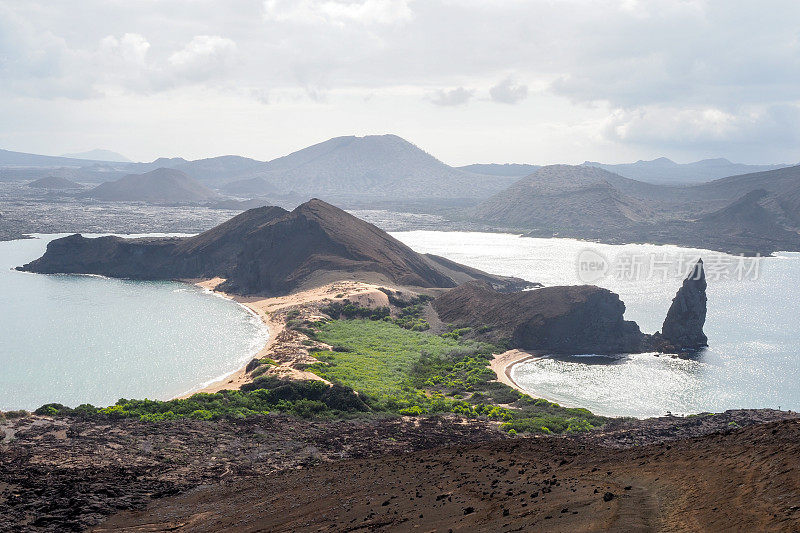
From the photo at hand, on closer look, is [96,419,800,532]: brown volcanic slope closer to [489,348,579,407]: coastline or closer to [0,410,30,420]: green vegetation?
[0,410,30,420]: green vegetation

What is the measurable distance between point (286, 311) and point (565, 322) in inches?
1558

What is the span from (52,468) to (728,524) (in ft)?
107

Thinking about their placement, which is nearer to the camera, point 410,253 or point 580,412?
point 580,412

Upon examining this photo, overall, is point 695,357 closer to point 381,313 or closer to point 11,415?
point 381,313

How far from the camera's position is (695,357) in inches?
2953

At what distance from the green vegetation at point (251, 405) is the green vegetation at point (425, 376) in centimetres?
285

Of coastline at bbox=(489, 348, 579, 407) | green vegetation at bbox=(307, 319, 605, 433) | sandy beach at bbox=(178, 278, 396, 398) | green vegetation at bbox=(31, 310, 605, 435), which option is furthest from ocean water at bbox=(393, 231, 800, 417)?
sandy beach at bbox=(178, 278, 396, 398)

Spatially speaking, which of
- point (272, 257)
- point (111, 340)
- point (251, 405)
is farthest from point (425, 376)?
point (272, 257)

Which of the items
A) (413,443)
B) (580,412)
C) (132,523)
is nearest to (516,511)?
(132,523)

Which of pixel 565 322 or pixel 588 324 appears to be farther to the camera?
pixel 588 324

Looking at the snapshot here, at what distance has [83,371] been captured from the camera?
6212cm

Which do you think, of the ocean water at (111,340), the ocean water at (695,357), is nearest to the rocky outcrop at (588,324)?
the ocean water at (695,357)

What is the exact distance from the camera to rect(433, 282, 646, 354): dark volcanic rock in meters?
77.2

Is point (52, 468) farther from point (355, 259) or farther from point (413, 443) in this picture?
point (355, 259)
